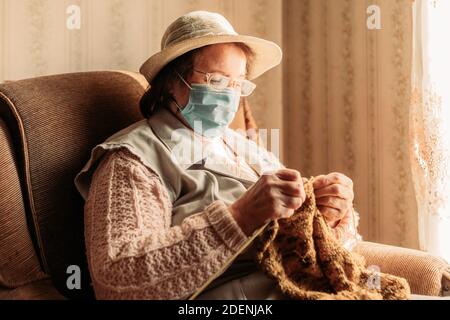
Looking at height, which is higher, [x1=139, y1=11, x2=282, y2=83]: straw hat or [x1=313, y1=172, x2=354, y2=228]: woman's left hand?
[x1=139, y1=11, x2=282, y2=83]: straw hat

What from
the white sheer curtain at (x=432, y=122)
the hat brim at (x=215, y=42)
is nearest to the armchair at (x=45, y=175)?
the hat brim at (x=215, y=42)

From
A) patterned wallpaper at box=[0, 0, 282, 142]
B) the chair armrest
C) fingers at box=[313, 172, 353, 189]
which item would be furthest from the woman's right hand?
patterned wallpaper at box=[0, 0, 282, 142]

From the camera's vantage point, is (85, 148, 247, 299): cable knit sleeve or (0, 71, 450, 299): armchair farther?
(0, 71, 450, 299): armchair

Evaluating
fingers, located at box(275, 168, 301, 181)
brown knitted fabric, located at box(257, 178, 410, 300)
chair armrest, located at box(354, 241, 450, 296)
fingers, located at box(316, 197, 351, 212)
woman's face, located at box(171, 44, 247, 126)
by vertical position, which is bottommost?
chair armrest, located at box(354, 241, 450, 296)

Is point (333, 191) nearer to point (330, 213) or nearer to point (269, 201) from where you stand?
point (330, 213)

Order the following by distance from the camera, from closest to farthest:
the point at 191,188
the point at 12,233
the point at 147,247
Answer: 1. the point at 147,247
2. the point at 12,233
3. the point at 191,188

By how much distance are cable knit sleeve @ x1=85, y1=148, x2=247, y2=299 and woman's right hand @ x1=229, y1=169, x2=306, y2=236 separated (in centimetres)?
3

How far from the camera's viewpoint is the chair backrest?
1.08 metres

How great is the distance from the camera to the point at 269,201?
0.97 m

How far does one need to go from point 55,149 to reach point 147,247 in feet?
1.26

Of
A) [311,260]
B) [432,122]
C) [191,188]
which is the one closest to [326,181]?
[311,260]

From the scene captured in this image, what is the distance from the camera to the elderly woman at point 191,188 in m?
0.95

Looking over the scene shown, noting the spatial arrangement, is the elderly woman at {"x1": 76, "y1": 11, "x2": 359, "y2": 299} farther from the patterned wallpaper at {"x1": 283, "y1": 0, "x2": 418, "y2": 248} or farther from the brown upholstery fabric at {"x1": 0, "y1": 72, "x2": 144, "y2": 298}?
the patterned wallpaper at {"x1": 283, "y1": 0, "x2": 418, "y2": 248}

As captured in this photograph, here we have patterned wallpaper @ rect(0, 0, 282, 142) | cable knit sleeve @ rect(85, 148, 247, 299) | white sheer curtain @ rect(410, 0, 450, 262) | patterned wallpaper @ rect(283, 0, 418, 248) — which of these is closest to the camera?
cable knit sleeve @ rect(85, 148, 247, 299)
